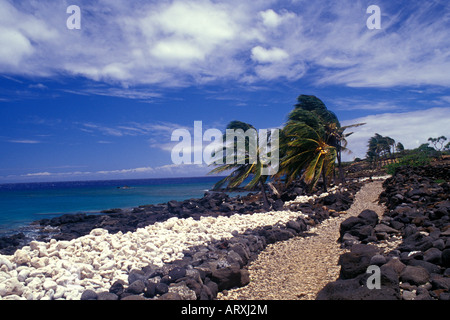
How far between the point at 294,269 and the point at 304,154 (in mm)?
13779

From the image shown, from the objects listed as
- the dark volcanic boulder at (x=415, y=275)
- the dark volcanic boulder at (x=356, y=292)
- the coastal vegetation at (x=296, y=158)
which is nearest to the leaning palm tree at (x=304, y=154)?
the coastal vegetation at (x=296, y=158)

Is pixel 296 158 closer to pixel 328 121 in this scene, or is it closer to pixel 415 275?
pixel 328 121

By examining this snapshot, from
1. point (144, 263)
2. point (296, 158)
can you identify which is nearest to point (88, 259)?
point (144, 263)

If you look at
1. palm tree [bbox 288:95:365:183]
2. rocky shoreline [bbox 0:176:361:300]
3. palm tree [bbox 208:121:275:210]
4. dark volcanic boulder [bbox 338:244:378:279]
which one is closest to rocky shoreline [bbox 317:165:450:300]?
dark volcanic boulder [bbox 338:244:378:279]

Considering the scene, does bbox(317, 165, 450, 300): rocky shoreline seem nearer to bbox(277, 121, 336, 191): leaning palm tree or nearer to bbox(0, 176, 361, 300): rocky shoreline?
bbox(0, 176, 361, 300): rocky shoreline

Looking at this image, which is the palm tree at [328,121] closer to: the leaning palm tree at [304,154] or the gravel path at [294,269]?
the leaning palm tree at [304,154]

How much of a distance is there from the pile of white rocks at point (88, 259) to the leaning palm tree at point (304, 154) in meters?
10.4

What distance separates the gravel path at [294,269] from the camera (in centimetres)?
538

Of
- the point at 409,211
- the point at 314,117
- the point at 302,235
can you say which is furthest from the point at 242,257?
the point at 314,117

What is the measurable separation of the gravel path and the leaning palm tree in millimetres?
9315

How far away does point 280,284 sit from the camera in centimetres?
576

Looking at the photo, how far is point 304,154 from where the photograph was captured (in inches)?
770

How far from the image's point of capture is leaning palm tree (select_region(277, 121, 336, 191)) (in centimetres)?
1859

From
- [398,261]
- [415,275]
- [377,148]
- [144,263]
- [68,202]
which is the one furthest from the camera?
[377,148]
